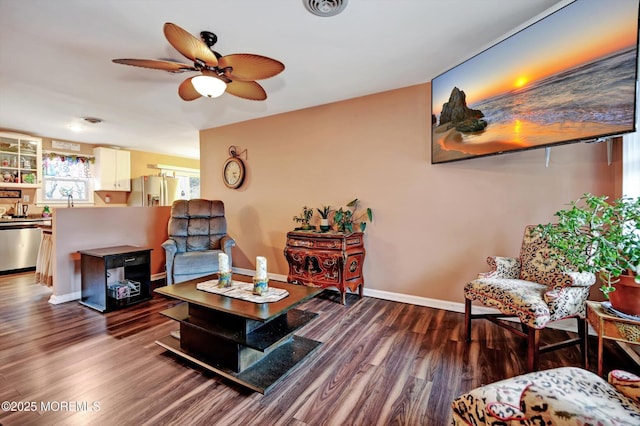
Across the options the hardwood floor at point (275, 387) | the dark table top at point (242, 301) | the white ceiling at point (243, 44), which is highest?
the white ceiling at point (243, 44)

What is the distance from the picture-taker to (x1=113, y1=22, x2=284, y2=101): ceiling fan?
174 centimetres

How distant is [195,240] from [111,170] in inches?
146

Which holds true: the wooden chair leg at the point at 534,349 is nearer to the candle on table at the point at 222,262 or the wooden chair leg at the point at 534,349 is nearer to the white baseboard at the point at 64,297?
the candle on table at the point at 222,262

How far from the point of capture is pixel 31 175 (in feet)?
16.1

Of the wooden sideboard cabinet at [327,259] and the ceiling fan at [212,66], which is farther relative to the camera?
the wooden sideboard cabinet at [327,259]

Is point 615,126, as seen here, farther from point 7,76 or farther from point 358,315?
point 7,76

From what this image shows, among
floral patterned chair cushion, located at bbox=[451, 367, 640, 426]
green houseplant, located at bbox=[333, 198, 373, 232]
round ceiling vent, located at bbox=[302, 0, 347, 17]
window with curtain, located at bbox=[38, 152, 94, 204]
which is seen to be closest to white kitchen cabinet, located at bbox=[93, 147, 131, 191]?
window with curtain, located at bbox=[38, 152, 94, 204]

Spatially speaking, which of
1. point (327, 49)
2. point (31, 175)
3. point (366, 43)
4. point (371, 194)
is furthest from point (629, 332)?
point (31, 175)

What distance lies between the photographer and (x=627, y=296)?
1529mm

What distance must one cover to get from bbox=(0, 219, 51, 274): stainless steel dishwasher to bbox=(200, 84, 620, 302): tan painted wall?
140 inches

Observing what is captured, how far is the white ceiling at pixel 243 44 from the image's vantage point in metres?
1.85

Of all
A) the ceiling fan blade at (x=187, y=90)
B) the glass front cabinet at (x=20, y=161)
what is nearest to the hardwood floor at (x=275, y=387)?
the ceiling fan blade at (x=187, y=90)

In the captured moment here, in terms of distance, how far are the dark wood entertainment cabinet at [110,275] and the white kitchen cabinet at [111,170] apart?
333 centimetres

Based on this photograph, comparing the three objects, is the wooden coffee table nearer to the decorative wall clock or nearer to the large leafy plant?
the large leafy plant
